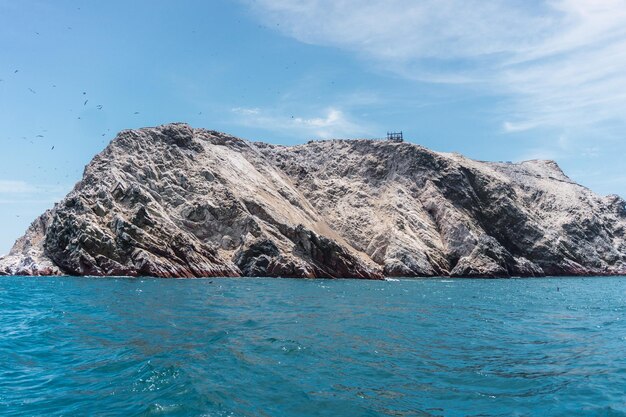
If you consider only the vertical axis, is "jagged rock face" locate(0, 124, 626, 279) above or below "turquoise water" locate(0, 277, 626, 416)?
above

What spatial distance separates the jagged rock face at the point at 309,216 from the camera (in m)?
69.3

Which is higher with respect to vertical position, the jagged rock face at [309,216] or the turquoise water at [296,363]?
the jagged rock face at [309,216]

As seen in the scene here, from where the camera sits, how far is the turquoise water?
1273 centimetres

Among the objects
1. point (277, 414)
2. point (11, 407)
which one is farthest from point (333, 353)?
point (11, 407)

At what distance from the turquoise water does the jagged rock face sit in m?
39.8

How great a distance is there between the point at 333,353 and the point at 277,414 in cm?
741

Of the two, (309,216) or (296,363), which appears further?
(309,216)

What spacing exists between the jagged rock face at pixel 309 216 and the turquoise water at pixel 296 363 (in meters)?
39.8

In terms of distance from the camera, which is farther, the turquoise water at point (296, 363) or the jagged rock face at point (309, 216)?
the jagged rock face at point (309, 216)

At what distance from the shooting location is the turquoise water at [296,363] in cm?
1273

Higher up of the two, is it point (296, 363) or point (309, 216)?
point (309, 216)

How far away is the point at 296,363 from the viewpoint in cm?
1706

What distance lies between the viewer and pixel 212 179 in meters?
90.9

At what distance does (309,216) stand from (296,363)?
84705 millimetres
